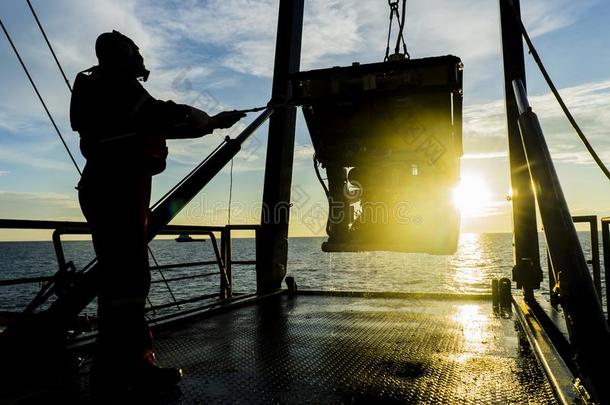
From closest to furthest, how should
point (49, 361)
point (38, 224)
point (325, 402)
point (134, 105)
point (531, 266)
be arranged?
1. point (325, 402)
2. point (134, 105)
3. point (49, 361)
4. point (38, 224)
5. point (531, 266)

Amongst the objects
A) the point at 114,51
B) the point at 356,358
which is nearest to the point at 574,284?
the point at 356,358

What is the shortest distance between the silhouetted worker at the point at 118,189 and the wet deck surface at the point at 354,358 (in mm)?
295

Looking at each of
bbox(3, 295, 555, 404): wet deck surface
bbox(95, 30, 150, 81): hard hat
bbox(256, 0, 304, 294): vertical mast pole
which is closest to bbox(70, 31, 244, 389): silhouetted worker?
bbox(95, 30, 150, 81): hard hat

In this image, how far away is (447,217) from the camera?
248 inches

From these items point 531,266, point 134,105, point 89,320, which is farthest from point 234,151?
point 89,320

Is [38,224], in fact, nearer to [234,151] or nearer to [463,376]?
[234,151]

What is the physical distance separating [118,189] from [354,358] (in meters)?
2.11

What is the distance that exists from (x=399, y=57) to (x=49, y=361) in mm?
5841

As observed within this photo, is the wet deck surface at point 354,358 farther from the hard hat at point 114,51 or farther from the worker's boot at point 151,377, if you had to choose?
the hard hat at point 114,51

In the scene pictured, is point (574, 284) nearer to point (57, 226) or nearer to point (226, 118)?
point (226, 118)

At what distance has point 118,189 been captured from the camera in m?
2.66

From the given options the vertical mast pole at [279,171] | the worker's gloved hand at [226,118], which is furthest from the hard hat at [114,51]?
the vertical mast pole at [279,171]

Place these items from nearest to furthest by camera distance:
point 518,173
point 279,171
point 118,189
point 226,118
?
point 118,189 → point 226,118 → point 518,173 → point 279,171

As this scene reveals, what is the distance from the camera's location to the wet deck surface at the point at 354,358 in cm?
270
